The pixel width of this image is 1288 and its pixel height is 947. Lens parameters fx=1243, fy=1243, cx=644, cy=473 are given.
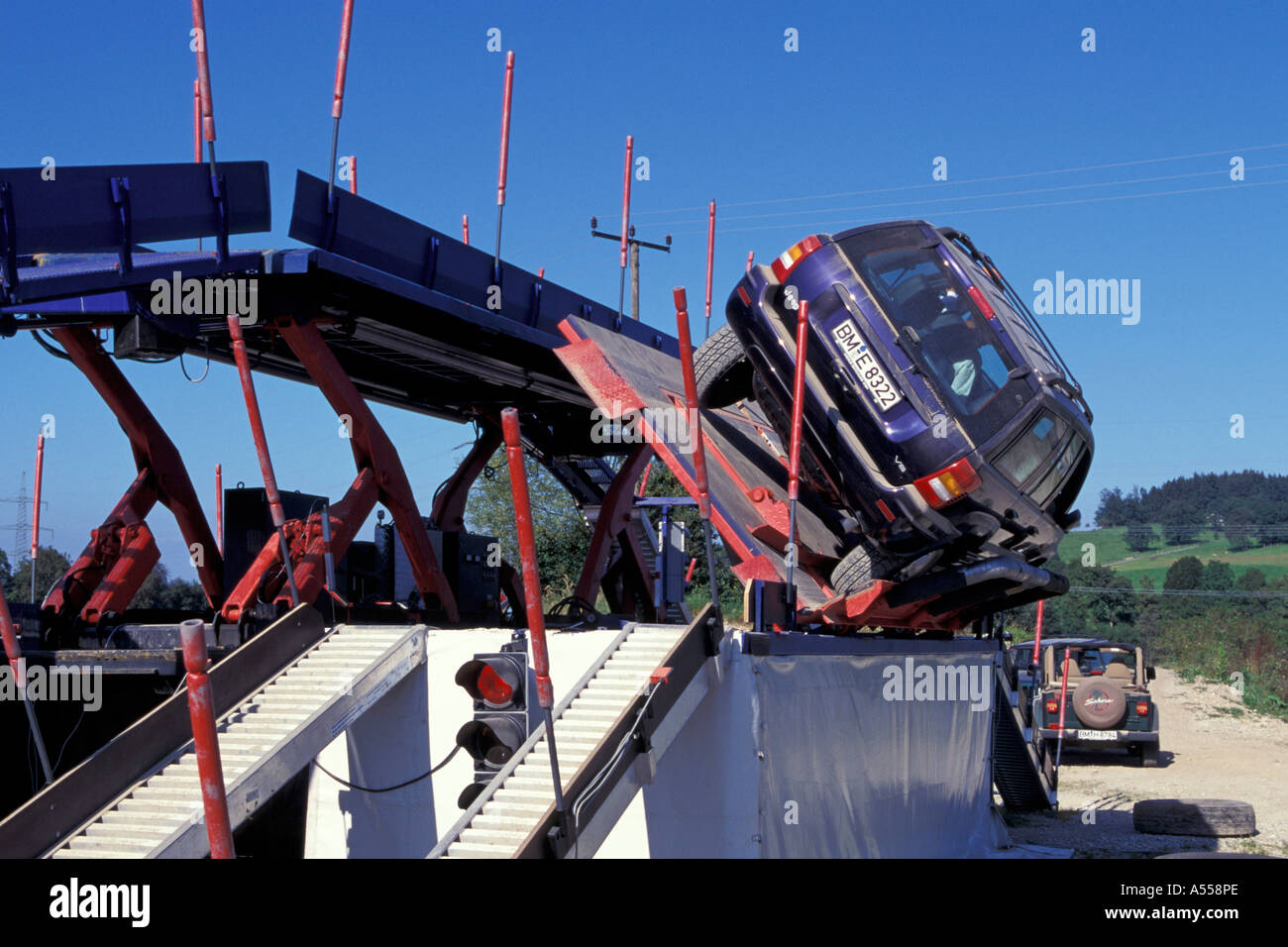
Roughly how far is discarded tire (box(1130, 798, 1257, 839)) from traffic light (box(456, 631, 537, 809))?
923cm

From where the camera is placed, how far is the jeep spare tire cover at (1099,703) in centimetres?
1953

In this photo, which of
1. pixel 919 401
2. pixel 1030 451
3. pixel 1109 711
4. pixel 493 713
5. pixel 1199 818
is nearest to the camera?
pixel 493 713

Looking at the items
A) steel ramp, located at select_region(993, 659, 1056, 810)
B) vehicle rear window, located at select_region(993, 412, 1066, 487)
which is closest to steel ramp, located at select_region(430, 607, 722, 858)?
vehicle rear window, located at select_region(993, 412, 1066, 487)

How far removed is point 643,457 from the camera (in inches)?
613

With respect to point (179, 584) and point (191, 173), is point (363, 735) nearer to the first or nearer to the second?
point (191, 173)

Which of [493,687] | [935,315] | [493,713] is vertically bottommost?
[493,713]

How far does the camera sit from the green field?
73163 mm

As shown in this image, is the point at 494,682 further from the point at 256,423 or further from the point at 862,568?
the point at 862,568

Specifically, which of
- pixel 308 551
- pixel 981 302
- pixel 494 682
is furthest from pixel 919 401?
pixel 308 551

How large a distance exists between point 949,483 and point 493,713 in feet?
12.8

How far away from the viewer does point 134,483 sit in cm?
1030

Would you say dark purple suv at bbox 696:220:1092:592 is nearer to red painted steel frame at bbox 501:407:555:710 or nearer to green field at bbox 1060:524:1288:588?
red painted steel frame at bbox 501:407:555:710
